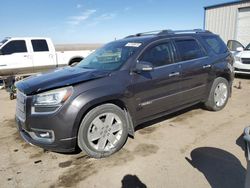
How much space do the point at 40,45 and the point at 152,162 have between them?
9.14 m

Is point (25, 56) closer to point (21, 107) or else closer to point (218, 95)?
point (21, 107)

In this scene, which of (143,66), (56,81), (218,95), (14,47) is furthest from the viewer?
(14,47)

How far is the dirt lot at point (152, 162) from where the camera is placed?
302 cm

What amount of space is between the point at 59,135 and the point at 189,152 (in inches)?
75.8

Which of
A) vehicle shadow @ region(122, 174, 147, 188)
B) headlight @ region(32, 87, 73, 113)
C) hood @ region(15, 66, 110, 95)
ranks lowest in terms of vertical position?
vehicle shadow @ region(122, 174, 147, 188)

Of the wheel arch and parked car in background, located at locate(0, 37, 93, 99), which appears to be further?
parked car in background, located at locate(0, 37, 93, 99)

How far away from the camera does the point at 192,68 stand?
4688 millimetres

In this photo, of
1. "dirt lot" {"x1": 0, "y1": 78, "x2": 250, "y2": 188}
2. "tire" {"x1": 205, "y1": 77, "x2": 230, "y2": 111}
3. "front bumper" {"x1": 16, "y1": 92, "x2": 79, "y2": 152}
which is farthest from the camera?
"tire" {"x1": 205, "y1": 77, "x2": 230, "y2": 111}

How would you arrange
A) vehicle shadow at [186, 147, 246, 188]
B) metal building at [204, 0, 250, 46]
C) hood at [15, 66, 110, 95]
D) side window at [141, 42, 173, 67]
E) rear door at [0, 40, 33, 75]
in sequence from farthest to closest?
1. metal building at [204, 0, 250, 46]
2. rear door at [0, 40, 33, 75]
3. side window at [141, 42, 173, 67]
4. hood at [15, 66, 110, 95]
5. vehicle shadow at [186, 147, 246, 188]

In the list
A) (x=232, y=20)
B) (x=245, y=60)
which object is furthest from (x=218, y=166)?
(x=232, y=20)

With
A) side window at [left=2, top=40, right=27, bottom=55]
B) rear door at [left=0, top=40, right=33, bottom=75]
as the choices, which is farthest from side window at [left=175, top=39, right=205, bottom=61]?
side window at [left=2, top=40, right=27, bottom=55]

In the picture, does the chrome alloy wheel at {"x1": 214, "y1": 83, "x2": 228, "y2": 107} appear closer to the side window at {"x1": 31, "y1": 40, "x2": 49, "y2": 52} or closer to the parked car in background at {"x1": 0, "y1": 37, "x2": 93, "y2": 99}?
the parked car in background at {"x1": 0, "y1": 37, "x2": 93, "y2": 99}

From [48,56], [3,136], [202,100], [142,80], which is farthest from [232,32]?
[3,136]

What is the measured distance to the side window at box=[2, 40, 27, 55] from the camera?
10227 millimetres
